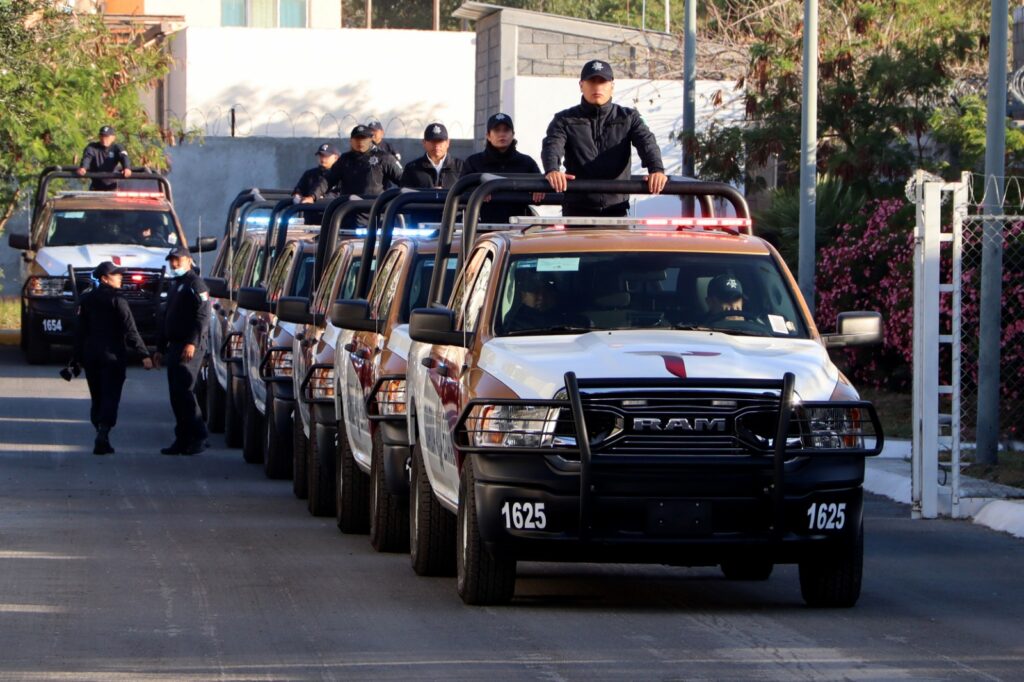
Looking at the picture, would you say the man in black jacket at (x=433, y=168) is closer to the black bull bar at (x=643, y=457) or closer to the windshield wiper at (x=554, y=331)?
the windshield wiper at (x=554, y=331)

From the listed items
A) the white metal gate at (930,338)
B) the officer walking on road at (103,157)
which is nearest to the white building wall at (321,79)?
the officer walking on road at (103,157)

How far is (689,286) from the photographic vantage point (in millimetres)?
9859

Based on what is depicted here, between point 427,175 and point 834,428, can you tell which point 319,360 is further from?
point 834,428

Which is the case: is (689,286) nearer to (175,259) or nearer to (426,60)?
(175,259)

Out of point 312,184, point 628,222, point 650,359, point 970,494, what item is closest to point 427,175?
point 312,184

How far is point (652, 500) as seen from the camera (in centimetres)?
859

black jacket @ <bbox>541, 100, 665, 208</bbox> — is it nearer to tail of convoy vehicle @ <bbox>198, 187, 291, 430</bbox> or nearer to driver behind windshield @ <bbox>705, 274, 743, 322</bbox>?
driver behind windshield @ <bbox>705, 274, 743, 322</bbox>

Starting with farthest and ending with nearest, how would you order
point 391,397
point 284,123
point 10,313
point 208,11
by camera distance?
point 208,11
point 284,123
point 10,313
point 391,397

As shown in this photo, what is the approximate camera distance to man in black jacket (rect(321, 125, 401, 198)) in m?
19.5

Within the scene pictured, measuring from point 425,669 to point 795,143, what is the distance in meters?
18.6

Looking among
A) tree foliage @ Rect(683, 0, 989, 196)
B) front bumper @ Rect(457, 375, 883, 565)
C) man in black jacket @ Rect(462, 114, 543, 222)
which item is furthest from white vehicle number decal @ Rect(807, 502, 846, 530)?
tree foliage @ Rect(683, 0, 989, 196)

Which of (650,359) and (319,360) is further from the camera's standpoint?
(319,360)

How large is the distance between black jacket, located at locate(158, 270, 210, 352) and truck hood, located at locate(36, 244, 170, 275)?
7.95m

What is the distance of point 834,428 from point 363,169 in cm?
1141
